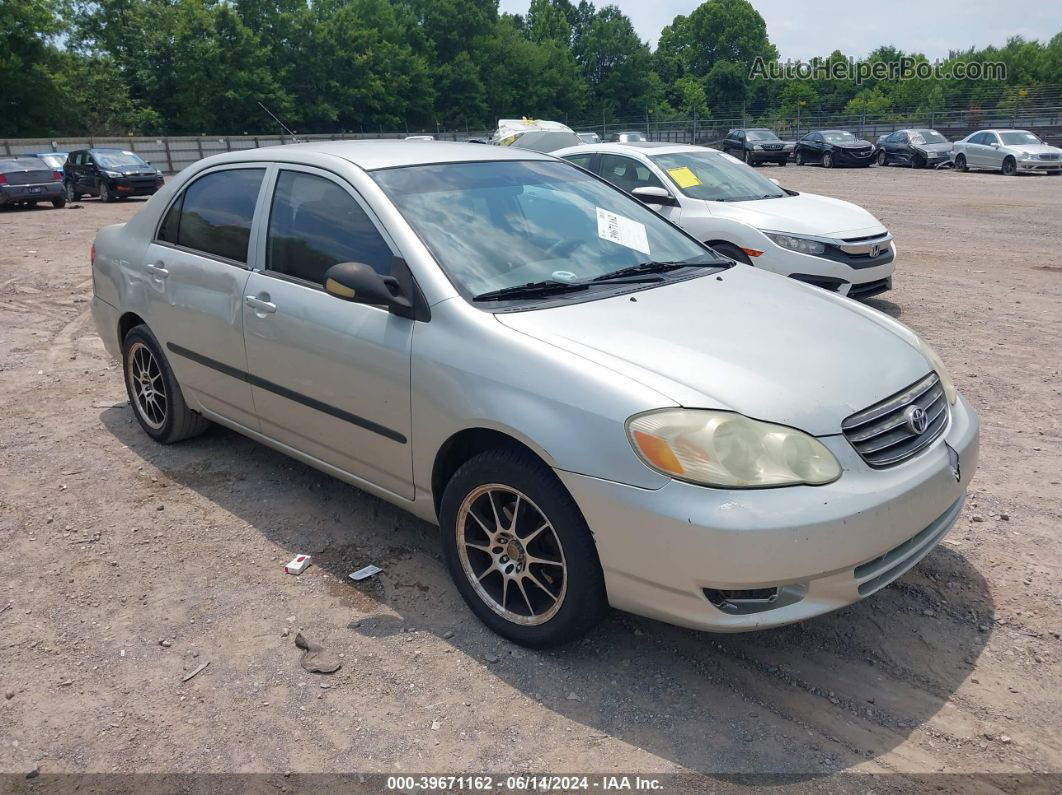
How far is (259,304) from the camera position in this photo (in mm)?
3971

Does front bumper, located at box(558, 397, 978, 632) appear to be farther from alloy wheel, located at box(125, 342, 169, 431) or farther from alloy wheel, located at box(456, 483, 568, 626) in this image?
alloy wheel, located at box(125, 342, 169, 431)

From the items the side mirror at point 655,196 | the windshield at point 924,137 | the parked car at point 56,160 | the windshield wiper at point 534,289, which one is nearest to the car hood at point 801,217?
the side mirror at point 655,196

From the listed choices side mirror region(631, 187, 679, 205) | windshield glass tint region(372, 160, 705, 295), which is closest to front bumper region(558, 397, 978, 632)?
windshield glass tint region(372, 160, 705, 295)

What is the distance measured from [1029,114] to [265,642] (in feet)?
166

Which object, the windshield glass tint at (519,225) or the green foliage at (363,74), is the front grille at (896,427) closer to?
the windshield glass tint at (519,225)

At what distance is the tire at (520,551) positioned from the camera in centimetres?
287

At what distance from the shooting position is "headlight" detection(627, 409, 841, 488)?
263 cm

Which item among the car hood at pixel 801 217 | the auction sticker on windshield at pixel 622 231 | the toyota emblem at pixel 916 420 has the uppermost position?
the auction sticker on windshield at pixel 622 231

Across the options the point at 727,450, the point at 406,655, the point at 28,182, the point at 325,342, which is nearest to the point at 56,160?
the point at 28,182

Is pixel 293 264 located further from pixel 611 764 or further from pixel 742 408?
pixel 611 764

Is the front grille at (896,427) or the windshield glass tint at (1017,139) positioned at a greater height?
the windshield glass tint at (1017,139)

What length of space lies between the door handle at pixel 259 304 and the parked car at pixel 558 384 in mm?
13

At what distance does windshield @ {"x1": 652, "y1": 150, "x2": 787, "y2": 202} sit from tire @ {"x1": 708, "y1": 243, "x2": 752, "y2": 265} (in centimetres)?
59

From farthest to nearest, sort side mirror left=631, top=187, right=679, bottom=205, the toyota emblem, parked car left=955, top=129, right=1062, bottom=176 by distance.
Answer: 1. parked car left=955, top=129, right=1062, bottom=176
2. side mirror left=631, top=187, right=679, bottom=205
3. the toyota emblem
